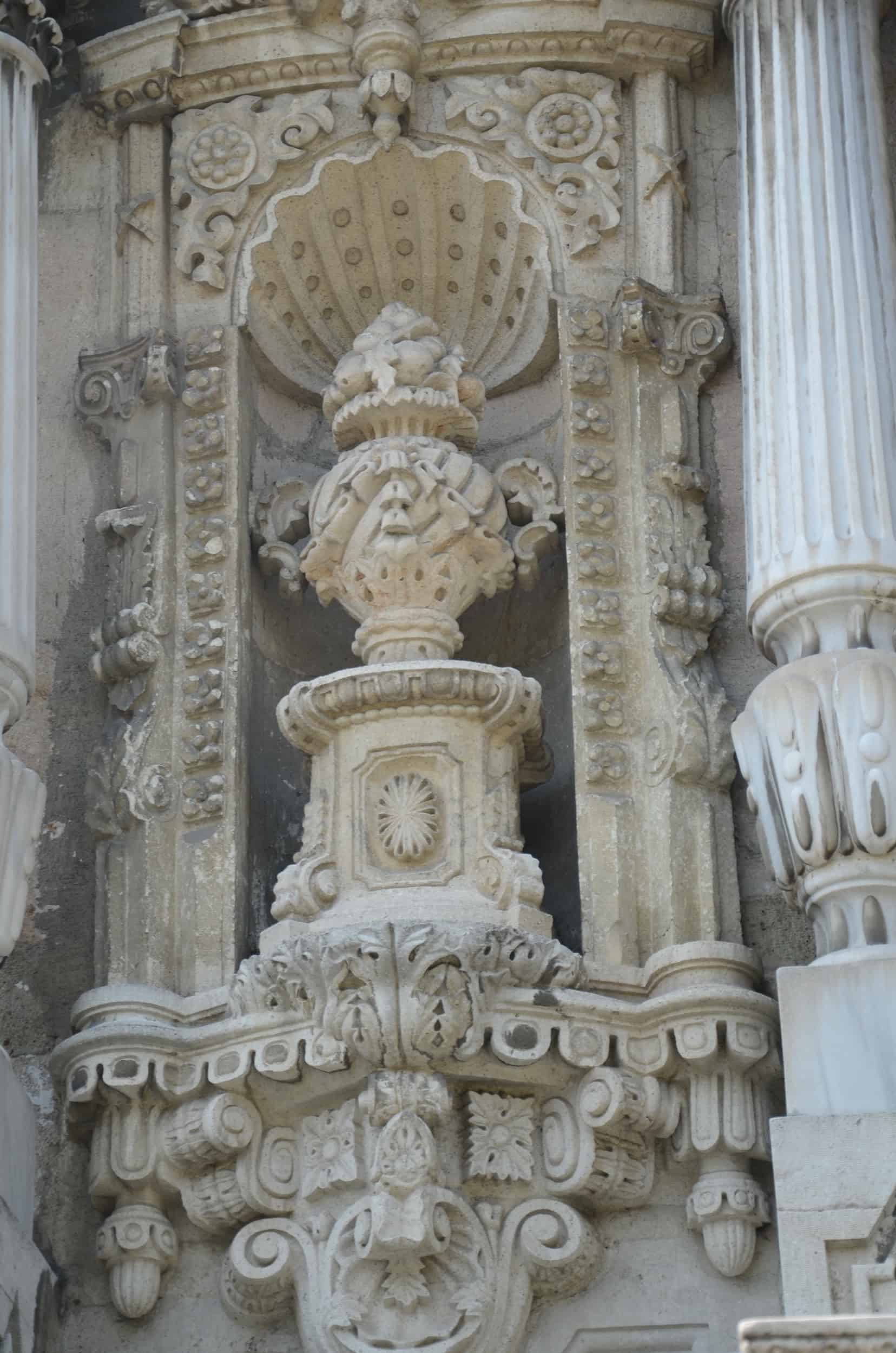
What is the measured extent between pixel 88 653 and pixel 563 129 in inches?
78.2

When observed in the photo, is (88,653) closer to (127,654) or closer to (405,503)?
(127,654)

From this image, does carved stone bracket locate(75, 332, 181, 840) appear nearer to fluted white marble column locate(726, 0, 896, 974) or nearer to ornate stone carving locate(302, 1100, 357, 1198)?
ornate stone carving locate(302, 1100, 357, 1198)

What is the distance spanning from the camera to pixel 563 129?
1025 cm

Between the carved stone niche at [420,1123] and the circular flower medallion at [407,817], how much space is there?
0.35 meters

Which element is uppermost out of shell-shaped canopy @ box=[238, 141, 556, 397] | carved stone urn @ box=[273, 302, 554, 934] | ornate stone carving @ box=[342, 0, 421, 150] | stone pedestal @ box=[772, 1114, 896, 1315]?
ornate stone carving @ box=[342, 0, 421, 150]

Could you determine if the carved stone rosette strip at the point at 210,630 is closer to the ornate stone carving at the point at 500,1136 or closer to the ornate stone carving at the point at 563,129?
the ornate stone carving at the point at 500,1136

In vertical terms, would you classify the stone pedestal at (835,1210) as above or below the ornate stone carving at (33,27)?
below

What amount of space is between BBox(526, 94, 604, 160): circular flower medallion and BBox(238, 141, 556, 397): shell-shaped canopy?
0.16 metres

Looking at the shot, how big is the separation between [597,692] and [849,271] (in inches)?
48.8

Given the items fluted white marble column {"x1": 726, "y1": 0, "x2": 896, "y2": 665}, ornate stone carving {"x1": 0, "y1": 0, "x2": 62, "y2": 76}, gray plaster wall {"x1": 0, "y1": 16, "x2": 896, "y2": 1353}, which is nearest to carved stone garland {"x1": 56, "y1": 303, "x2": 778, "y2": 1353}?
gray plaster wall {"x1": 0, "y1": 16, "x2": 896, "y2": 1353}

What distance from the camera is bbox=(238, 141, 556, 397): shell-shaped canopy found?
403 inches

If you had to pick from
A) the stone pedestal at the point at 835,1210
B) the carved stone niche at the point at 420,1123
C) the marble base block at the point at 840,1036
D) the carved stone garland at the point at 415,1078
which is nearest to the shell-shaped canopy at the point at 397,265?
the carved stone garland at the point at 415,1078

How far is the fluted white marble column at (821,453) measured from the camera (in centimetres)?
844

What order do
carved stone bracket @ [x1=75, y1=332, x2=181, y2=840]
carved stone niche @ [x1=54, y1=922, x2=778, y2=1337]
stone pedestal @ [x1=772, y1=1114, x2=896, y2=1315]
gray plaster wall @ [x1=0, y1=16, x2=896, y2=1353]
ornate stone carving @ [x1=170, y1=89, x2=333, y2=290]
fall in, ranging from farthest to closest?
ornate stone carving @ [x1=170, y1=89, x2=333, y2=290]
carved stone bracket @ [x1=75, y1=332, x2=181, y2=840]
gray plaster wall @ [x1=0, y1=16, x2=896, y2=1353]
carved stone niche @ [x1=54, y1=922, x2=778, y2=1337]
stone pedestal @ [x1=772, y1=1114, x2=896, y2=1315]
